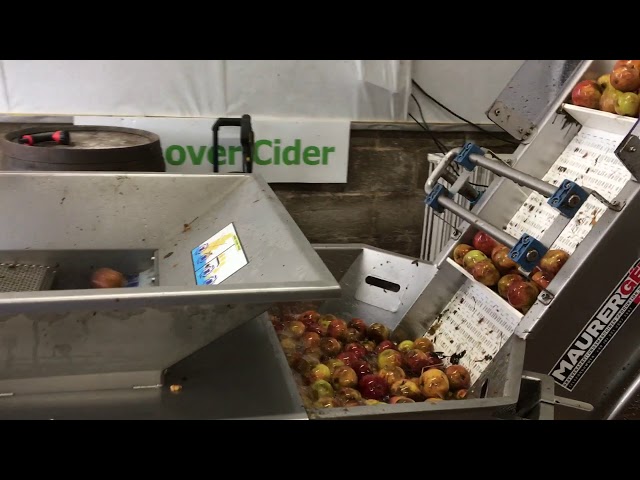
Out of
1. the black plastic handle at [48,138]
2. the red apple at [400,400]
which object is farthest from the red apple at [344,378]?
the black plastic handle at [48,138]

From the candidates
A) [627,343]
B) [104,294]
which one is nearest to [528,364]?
[627,343]

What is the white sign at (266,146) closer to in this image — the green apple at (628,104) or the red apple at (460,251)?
the red apple at (460,251)

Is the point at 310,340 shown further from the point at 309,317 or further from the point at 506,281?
the point at 506,281

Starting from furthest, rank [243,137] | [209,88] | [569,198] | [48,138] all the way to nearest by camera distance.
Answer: [209,88]
[243,137]
[48,138]
[569,198]

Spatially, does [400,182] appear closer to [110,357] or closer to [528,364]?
[528,364]

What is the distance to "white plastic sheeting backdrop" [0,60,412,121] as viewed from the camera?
7.35 feet

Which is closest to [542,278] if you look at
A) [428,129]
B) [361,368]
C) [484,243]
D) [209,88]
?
[484,243]

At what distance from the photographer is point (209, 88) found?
2361mm

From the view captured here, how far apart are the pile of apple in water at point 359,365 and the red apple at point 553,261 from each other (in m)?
0.34

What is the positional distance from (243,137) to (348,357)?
104cm

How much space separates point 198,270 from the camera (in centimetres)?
143

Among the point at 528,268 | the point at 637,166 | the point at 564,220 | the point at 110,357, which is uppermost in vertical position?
the point at 637,166

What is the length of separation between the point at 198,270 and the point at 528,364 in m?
0.84

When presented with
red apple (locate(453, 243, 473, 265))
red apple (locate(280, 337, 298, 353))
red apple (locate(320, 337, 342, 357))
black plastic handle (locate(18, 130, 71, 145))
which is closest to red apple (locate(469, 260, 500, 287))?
red apple (locate(453, 243, 473, 265))
